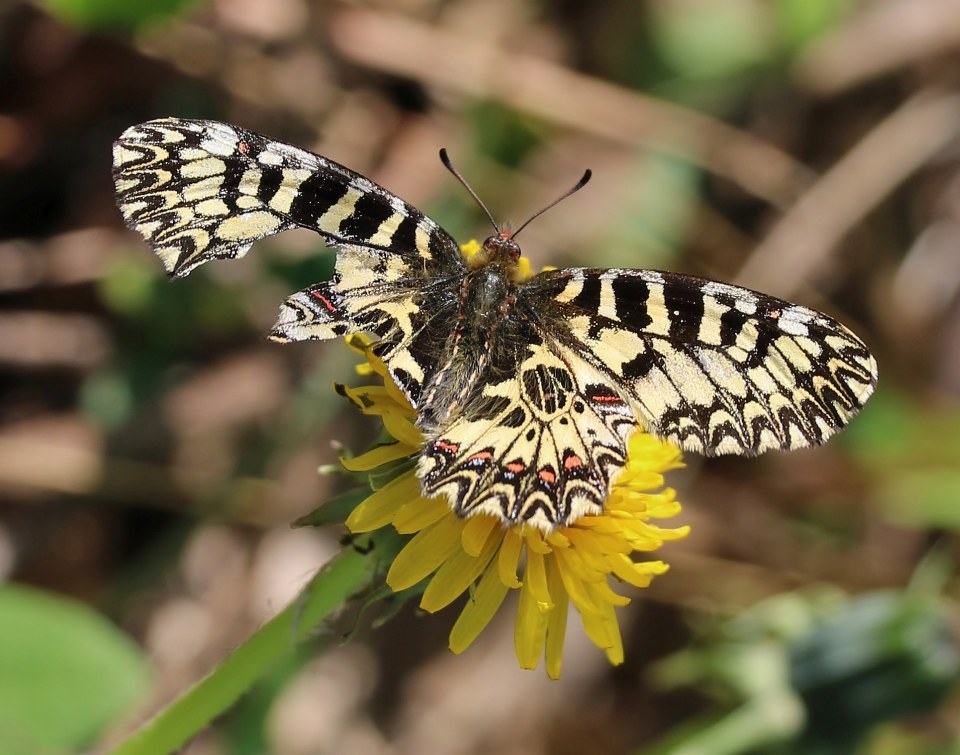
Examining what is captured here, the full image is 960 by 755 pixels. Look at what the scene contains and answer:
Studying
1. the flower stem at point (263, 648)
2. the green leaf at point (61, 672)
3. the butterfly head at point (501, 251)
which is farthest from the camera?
the green leaf at point (61, 672)

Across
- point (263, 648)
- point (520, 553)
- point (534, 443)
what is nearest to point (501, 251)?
point (534, 443)

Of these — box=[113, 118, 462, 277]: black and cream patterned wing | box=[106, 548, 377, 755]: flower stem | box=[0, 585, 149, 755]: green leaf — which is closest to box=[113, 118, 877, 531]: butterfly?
box=[113, 118, 462, 277]: black and cream patterned wing

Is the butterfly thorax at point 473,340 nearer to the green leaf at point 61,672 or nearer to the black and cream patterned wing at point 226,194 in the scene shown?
the black and cream patterned wing at point 226,194

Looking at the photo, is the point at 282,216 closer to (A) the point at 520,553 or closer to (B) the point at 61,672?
(A) the point at 520,553

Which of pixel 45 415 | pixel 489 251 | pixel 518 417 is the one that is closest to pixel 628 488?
pixel 518 417

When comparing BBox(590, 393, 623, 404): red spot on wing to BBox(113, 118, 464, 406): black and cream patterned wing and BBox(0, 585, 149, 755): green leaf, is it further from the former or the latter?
BBox(0, 585, 149, 755): green leaf

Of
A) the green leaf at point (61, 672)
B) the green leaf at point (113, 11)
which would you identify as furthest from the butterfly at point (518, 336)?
the green leaf at point (113, 11)

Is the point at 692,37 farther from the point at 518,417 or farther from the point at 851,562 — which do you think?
the point at 518,417
